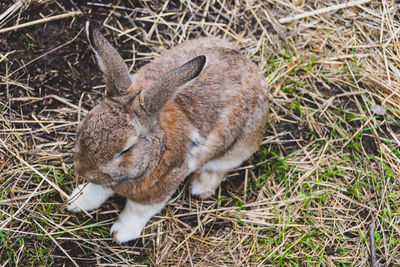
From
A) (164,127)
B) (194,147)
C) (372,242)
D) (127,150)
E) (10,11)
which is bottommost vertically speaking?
(372,242)

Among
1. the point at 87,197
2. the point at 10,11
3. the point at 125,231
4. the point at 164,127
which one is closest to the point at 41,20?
the point at 10,11

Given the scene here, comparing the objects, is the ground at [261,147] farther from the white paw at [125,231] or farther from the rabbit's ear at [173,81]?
the rabbit's ear at [173,81]

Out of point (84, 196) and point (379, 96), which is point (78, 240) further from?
point (379, 96)

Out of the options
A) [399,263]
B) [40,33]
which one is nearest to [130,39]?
[40,33]

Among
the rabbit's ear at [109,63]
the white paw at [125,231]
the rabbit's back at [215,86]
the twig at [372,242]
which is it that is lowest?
the twig at [372,242]

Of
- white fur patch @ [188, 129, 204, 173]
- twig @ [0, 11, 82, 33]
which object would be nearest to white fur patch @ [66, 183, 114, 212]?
white fur patch @ [188, 129, 204, 173]

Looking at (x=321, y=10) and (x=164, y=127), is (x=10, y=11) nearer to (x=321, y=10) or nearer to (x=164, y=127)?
(x=164, y=127)

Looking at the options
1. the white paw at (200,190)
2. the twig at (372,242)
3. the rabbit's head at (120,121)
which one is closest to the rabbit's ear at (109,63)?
the rabbit's head at (120,121)
